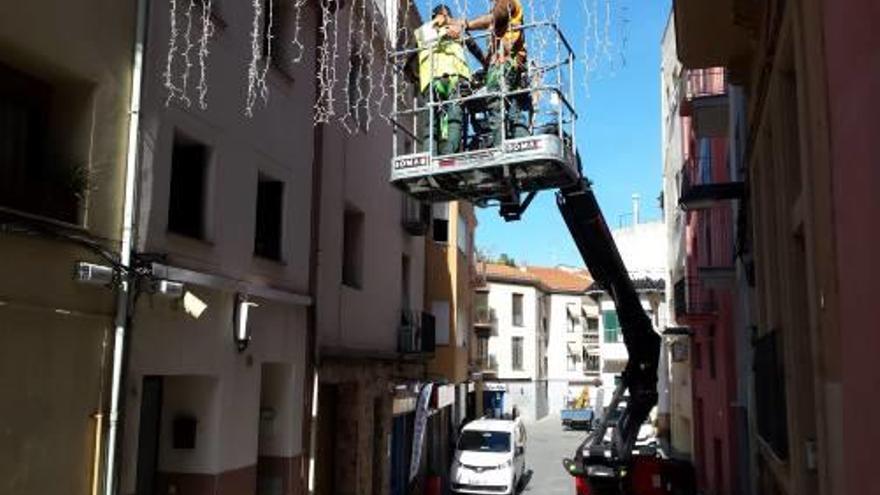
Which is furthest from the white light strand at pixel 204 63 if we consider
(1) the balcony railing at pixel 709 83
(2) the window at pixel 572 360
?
(2) the window at pixel 572 360

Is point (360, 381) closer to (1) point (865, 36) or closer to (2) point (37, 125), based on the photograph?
(2) point (37, 125)

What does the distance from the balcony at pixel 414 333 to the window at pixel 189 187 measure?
9509 millimetres

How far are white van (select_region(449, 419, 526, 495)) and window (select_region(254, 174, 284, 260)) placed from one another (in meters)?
12.9

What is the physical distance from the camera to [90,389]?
8188 millimetres

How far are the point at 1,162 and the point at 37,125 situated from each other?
0.66 m

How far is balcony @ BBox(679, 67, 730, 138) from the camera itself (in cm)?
1650

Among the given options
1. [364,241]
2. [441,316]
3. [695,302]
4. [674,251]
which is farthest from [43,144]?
[674,251]

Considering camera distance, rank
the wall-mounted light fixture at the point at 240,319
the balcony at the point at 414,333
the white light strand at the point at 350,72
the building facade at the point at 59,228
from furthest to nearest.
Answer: the balcony at the point at 414,333 → the white light strand at the point at 350,72 → the wall-mounted light fixture at the point at 240,319 → the building facade at the point at 59,228

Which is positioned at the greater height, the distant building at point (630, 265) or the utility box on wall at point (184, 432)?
the distant building at point (630, 265)

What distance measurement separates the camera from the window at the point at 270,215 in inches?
514

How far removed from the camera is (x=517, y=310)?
201 ft

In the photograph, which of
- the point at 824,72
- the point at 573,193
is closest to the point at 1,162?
the point at 824,72

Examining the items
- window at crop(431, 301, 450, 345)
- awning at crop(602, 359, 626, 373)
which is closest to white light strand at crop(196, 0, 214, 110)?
window at crop(431, 301, 450, 345)

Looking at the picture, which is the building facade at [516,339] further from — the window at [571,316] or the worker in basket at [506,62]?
the worker in basket at [506,62]
